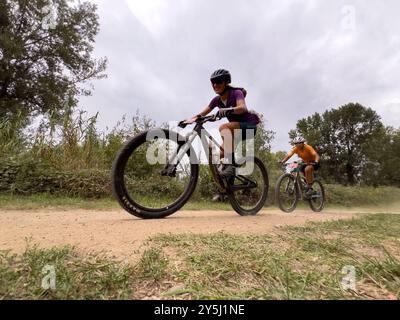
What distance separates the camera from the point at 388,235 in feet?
10.0

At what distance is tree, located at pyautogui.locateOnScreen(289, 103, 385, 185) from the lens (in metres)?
38.8

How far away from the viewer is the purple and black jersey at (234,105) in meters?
5.10

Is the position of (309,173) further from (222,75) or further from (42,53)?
(42,53)

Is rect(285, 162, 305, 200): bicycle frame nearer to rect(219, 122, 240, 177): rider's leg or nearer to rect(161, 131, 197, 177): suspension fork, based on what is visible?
rect(219, 122, 240, 177): rider's leg

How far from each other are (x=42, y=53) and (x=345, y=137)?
3648 centimetres

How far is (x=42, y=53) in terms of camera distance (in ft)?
54.4

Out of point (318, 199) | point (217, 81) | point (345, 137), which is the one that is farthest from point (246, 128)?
point (345, 137)

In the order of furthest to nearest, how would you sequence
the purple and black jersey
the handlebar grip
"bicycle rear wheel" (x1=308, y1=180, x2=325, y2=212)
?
1. "bicycle rear wheel" (x1=308, y1=180, x2=325, y2=212)
2. the purple and black jersey
3. the handlebar grip

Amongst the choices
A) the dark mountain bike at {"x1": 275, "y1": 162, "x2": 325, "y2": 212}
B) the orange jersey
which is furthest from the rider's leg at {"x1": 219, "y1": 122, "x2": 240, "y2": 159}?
the orange jersey

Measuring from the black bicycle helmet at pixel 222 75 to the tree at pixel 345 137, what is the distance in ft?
119

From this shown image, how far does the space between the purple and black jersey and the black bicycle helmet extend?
18 cm

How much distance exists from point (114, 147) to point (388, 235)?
23.9 ft
